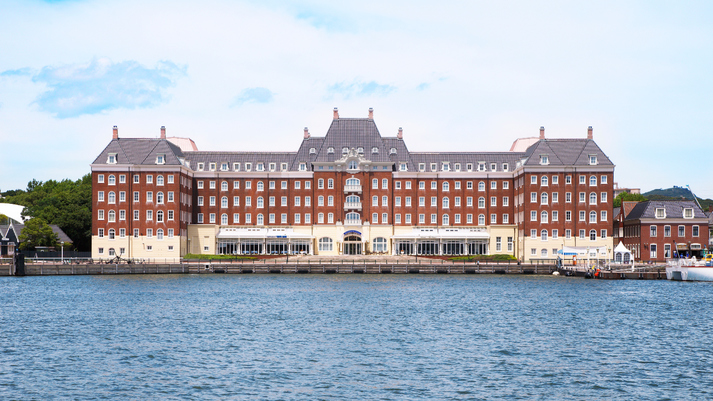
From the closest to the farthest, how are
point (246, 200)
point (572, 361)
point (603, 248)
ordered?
point (572, 361) → point (603, 248) → point (246, 200)

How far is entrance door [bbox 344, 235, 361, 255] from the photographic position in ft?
383

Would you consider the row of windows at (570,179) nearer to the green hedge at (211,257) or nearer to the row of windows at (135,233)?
the green hedge at (211,257)

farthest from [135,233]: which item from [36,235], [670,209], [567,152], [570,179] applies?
[670,209]

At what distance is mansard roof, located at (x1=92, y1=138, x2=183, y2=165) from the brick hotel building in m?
0.16

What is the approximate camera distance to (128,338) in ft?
140

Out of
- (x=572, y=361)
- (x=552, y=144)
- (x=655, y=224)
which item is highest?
(x=552, y=144)

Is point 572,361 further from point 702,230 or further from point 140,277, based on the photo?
point 702,230

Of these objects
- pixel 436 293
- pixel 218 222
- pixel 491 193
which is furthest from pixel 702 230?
pixel 218 222

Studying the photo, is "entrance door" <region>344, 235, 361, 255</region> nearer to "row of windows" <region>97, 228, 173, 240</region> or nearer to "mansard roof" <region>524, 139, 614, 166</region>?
"row of windows" <region>97, 228, 173, 240</region>

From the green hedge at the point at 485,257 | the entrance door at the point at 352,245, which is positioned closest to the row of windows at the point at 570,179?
the green hedge at the point at 485,257

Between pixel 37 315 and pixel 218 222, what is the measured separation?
67604 mm

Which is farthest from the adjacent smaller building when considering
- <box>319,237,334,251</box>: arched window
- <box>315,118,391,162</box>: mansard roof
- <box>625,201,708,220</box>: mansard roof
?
<box>319,237,334,251</box>: arched window

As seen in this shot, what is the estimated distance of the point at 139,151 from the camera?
376 ft

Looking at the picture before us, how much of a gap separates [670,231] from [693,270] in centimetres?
2678
